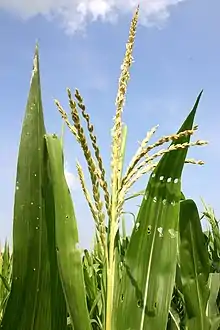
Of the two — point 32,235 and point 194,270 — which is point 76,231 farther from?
point 194,270

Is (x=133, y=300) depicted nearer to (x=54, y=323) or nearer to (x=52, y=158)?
(x=54, y=323)

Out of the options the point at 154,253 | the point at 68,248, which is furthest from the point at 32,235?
the point at 154,253

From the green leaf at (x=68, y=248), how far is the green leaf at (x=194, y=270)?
0.56m

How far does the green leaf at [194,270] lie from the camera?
132 centimetres

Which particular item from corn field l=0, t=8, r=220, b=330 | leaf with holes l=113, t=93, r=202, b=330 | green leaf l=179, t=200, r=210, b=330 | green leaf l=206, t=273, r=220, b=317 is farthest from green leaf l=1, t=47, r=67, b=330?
green leaf l=206, t=273, r=220, b=317

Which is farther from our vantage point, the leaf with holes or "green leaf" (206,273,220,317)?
"green leaf" (206,273,220,317)

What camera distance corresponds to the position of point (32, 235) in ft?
2.70

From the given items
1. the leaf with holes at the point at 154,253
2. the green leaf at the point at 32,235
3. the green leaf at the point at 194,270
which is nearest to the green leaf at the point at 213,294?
the green leaf at the point at 194,270

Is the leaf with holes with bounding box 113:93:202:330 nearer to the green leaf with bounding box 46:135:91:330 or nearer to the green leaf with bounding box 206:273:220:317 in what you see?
the green leaf with bounding box 46:135:91:330

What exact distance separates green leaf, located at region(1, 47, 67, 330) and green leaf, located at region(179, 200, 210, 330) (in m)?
0.54

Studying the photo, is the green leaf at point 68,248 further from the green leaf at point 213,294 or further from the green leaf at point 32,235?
the green leaf at point 213,294

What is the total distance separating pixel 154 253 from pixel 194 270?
1.58 feet

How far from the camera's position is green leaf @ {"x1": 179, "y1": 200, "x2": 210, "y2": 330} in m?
1.32

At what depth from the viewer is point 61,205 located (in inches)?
31.5
